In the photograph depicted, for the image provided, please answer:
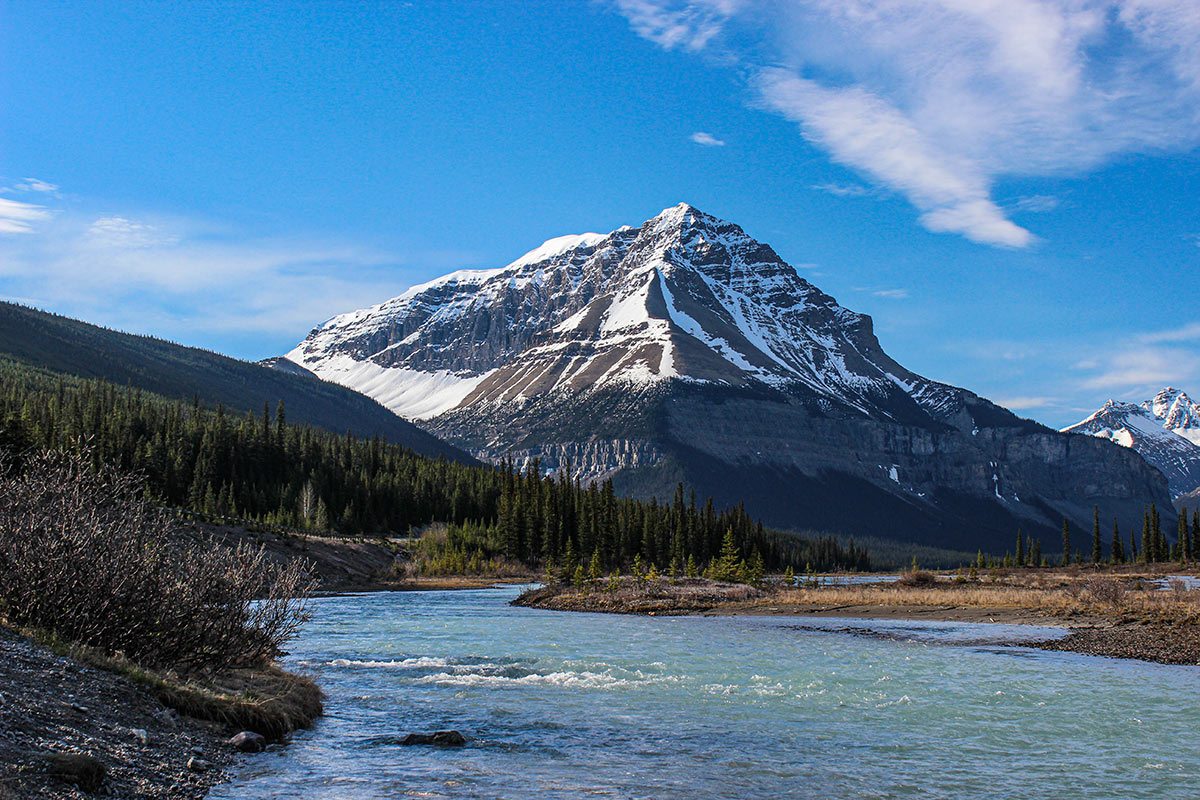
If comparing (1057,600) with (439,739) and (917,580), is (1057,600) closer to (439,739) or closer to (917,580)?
(917,580)

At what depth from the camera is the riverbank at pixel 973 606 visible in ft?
151

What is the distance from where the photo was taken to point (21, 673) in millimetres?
19047

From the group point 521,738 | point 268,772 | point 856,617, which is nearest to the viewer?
point 268,772

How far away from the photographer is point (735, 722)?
27.0m

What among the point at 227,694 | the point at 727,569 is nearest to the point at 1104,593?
the point at 727,569

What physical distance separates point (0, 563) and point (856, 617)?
56.9 meters

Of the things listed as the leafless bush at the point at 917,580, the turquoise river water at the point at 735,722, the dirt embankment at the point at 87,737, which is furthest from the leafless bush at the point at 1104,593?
the dirt embankment at the point at 87,737

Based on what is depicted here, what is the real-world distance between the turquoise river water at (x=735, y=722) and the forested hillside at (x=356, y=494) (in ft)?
261

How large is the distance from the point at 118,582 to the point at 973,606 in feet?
210

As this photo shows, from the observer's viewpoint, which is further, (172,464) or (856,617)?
(172,464)

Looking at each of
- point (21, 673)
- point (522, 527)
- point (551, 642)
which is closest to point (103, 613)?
point (21, 673)

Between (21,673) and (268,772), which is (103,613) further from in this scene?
(268,772)

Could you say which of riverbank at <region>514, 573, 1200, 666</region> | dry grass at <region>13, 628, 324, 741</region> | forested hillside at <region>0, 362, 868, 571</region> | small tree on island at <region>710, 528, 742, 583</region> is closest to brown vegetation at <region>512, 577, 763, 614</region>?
riverbank at <region>514, 573, 1200, 666</region>

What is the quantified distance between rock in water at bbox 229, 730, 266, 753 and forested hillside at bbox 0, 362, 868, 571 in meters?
98.0
